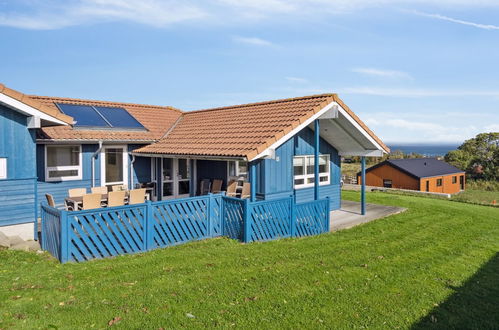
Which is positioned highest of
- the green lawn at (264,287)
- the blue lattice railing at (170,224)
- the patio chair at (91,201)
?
the patio chair at (91,201)

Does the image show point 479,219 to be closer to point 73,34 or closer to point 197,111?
point 197,111

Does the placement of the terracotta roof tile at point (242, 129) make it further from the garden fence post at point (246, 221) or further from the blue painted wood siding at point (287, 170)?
the garden fence post at point (246, 221)

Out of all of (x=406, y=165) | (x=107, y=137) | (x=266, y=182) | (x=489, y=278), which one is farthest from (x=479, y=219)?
(x=406, y=165)

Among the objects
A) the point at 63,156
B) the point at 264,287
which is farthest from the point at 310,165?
the point at 63,156

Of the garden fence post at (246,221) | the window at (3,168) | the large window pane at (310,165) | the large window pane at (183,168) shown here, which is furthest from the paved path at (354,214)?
the window at (3,168)

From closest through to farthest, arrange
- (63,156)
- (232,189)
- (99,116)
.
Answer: (232,189)
(63,156)
(99,116)

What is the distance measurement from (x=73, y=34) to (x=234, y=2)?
11.5m

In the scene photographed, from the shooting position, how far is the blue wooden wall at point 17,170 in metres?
9.78

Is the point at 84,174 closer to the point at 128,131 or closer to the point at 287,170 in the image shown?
the point at 128,131

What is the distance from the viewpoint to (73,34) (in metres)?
20.8

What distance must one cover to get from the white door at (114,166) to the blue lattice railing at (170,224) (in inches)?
198

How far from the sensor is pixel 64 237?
800 cm

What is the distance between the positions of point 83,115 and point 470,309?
14719mm

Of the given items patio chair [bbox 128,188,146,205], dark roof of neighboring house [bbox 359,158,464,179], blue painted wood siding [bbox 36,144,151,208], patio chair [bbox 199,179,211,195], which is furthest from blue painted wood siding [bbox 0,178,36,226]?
dark roof of neighboring house [bbox 359,158,464,179]
